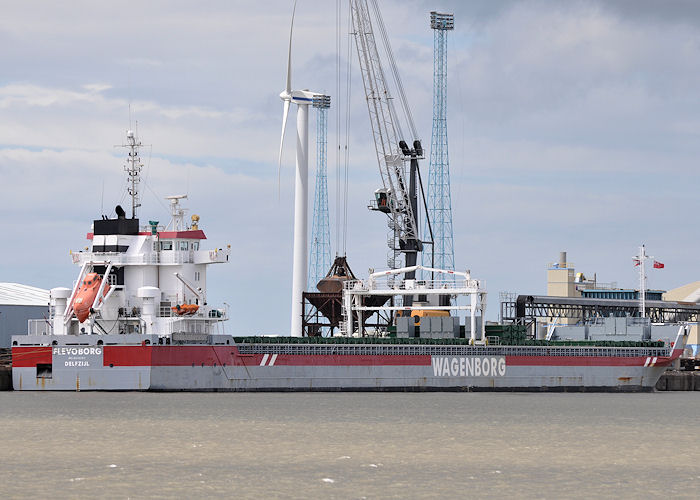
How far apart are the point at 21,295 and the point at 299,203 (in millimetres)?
22873

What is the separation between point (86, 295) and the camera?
61.5m

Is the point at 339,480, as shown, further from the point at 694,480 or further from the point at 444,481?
the point at 694,480

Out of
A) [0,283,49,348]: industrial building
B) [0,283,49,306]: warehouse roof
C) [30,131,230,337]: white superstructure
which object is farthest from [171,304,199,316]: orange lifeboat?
[0,283,49,306]: warehouse roof

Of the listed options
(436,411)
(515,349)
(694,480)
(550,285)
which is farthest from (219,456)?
(550,285)

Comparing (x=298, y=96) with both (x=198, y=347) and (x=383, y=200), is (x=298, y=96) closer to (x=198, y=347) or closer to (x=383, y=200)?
(x=383, y=200)

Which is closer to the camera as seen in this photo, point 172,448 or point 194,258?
point 172,448

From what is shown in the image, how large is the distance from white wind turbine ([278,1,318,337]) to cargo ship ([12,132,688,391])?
514 inches

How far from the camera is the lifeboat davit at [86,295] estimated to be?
201ft

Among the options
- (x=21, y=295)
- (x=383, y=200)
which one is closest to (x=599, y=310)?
(x=383, y=200)

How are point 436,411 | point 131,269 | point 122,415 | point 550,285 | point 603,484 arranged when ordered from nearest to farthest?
point 603,484 < point 122,415 < point 436,411 < point 131,269 < point 550,285

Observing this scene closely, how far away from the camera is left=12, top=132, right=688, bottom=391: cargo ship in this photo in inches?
2367

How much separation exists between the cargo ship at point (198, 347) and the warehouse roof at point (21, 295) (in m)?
20.4

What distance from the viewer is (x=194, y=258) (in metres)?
65.8

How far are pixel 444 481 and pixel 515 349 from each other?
43968mm
